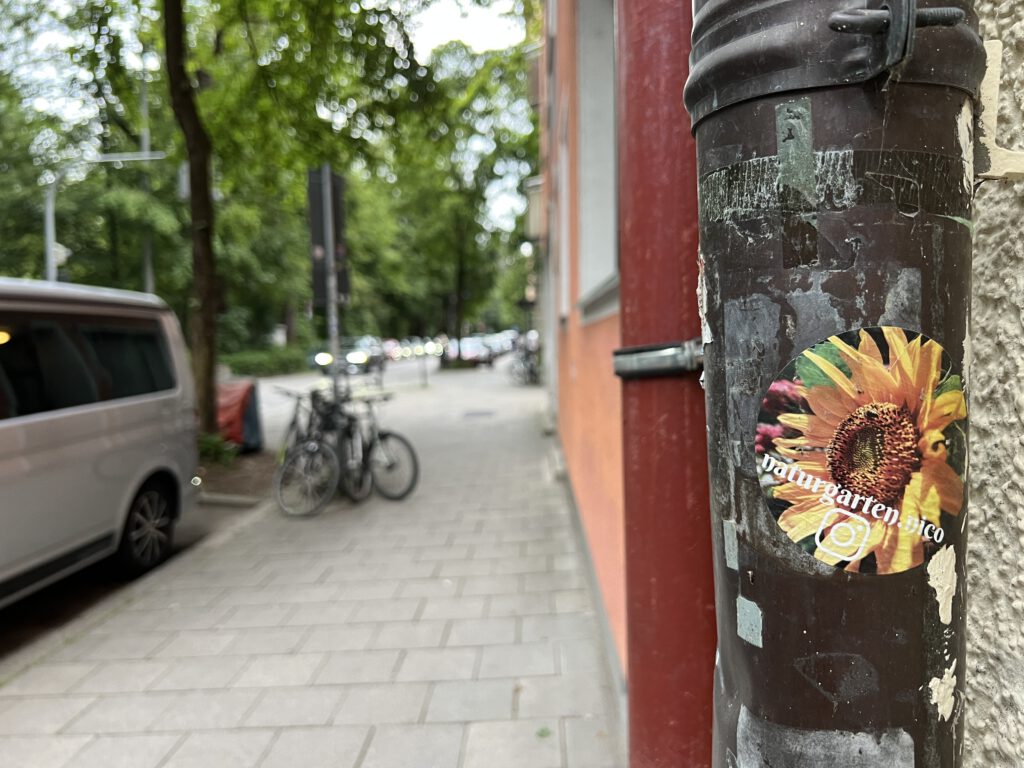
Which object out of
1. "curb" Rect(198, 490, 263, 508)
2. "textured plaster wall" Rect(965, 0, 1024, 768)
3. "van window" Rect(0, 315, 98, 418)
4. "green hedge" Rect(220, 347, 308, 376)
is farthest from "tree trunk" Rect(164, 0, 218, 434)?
"green hedge" Rect(220, 347, 308, 376)

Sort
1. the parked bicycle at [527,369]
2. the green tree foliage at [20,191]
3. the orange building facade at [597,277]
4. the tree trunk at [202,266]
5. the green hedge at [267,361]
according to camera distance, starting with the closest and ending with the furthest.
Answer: the orange building facade at [597,277], the tree trunk at [202,266], the green tree foliage at [20,191], the parked bicycle at [527,369], the green hedge at [267,361]

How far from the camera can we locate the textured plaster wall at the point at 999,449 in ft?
3.81

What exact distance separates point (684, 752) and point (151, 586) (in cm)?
458

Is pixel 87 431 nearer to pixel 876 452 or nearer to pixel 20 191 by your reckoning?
pixel 876 452

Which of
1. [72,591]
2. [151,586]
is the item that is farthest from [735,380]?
[72,591]

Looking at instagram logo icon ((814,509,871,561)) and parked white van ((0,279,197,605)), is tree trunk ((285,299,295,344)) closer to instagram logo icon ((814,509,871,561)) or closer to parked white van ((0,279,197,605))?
parked white van ((0,279,197,605))

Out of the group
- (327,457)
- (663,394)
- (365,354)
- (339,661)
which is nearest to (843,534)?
(663,394)

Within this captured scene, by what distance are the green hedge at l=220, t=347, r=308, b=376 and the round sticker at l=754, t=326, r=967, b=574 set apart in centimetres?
3091

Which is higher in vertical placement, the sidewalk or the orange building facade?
the orange building facade

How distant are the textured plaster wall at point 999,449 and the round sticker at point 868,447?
395 millimetres

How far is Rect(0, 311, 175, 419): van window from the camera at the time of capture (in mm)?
3971

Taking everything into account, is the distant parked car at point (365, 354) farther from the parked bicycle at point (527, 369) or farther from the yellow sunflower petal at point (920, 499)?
the yellow sunflower petal at point (920, 499)

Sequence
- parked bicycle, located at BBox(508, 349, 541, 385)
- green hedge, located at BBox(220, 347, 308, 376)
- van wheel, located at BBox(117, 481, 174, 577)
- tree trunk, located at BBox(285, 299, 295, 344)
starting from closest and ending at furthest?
van wheel, located at BBox(117, 481, 174, 577) → parked bicycle, located at BBox(508, 349, 541, 385) → green hedge, located at BBox(220, 347, 308, 376) → tree trunk, located at BBox(285, 299, 295, 344)

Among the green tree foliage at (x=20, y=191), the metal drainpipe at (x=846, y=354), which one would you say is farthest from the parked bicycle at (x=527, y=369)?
the metal drainpipe at (x=846, y=354)
